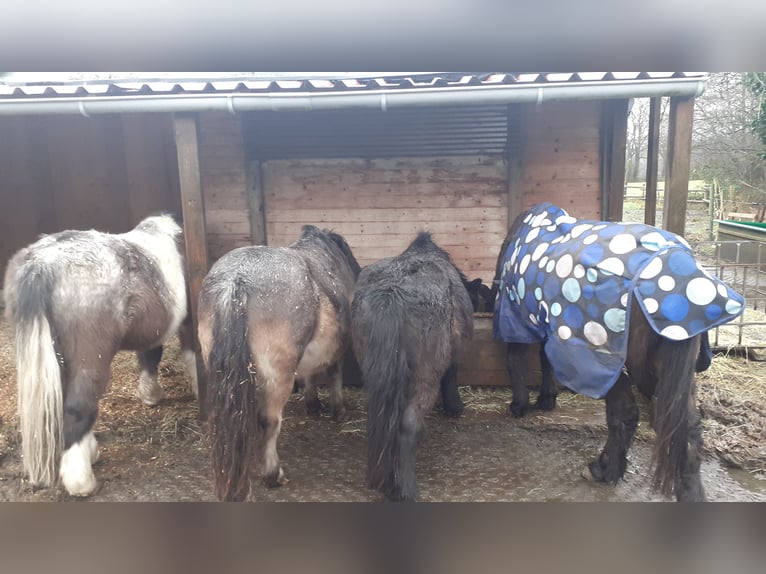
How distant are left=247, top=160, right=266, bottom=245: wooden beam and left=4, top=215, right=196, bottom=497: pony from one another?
1988mm

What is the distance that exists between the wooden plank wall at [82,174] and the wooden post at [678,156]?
467 cm

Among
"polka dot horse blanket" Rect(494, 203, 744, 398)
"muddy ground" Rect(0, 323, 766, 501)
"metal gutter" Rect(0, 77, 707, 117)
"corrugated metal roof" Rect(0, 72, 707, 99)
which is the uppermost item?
"corrugated metal roof" Rect(0, 72, 707, 99)

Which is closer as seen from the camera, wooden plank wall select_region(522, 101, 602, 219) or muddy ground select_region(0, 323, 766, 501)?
muddy ground select_region(0, 323, 766, 501)

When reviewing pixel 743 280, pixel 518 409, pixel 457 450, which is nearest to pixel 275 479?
pixel 457 450

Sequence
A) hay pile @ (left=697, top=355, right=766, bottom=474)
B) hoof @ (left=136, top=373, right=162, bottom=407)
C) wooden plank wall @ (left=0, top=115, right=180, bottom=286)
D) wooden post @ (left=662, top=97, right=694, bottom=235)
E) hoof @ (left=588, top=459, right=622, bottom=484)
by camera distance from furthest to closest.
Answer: wooden plank wall @ (left=0, top=115, right=180, bottom=286) < hoof @ (left=136, top=373, right=162, bottom=407) < hay pile @ (left=697, top=355, right=766, bottom=474) < wooden post @ (left=662, top=97, right=694, bottom=235) < hoof @ (left=588, top=459, right=622, bottom=484)

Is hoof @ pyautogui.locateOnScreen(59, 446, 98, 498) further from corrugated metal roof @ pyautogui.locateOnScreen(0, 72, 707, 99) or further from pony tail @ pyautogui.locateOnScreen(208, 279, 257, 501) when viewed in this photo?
corrugated metal roof @ pyautogui.locateOnScreen(0, 72, 707, 99)

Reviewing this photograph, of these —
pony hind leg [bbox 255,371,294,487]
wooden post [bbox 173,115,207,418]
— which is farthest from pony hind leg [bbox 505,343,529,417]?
wooden post [bbox 173,115,207,418]

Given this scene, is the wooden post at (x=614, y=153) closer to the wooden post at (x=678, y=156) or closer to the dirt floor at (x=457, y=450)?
the dirt floor at (x=457, y=450)

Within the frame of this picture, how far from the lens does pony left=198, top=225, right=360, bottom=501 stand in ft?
8.08

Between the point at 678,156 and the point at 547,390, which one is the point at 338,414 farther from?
the point at 678,156

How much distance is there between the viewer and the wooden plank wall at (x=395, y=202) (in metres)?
4.96

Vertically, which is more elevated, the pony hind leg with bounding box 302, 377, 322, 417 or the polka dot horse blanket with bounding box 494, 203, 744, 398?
the polka dot horse blanket with bounding box 494, 203, 744, 398

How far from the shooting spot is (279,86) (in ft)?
10.7

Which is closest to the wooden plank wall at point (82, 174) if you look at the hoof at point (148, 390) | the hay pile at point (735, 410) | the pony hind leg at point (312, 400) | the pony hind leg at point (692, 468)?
the hoof at point (148, 390)
